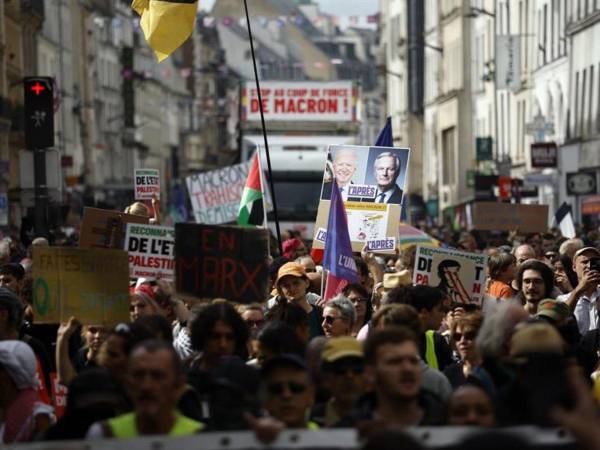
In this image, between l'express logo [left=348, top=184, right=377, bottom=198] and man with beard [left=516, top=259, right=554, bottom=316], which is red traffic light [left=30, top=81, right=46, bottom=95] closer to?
l'express logo [left=348, top=184, right=377, bottom=198]

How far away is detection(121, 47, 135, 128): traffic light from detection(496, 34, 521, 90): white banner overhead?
56844 millimetres

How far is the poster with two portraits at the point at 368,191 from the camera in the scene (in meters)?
17.2

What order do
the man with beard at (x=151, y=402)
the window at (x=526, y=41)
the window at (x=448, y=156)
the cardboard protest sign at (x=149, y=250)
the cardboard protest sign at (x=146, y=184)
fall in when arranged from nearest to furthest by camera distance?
the man with beard at (x=151, y=402), the cardboard protest sign at (x=149, y=250), the cardboard protest sign at (x=146, y=184), the window at (x=526, y=41), the window at (x=448, y=156)

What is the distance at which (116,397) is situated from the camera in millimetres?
8602

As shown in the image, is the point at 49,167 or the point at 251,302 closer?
the point at 251,302

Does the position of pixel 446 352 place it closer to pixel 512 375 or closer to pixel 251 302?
pixel 251 302

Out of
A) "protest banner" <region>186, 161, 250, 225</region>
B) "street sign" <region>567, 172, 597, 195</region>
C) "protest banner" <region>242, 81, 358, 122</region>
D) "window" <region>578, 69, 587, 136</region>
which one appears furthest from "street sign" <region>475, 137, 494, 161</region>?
"protest banner" <region>186, 161, 250, 225</region>

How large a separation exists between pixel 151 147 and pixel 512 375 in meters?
128

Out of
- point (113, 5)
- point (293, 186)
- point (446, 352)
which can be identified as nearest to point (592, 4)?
point (293, 186)

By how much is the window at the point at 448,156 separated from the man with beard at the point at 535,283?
66.8 m

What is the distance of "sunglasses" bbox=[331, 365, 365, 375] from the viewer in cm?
Answer: 848

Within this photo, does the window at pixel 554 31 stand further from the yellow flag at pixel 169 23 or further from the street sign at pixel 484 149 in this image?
the yellow flag at pixel 169 23

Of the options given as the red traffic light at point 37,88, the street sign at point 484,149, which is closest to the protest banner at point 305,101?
the red traffic light at point 37,88

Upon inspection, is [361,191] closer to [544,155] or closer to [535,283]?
[535,283]
